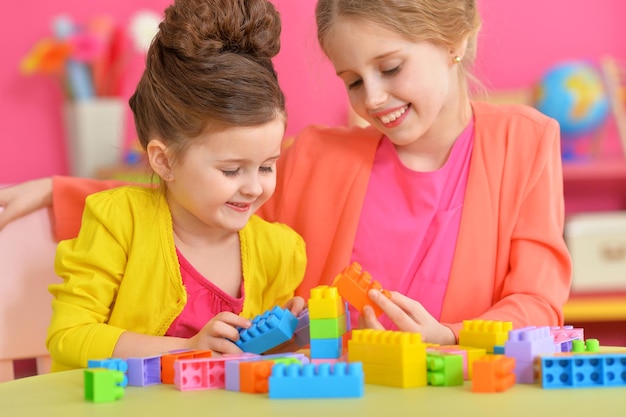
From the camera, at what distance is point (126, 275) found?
129 centimetres

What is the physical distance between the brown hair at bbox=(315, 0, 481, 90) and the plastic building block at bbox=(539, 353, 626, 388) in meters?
0.64

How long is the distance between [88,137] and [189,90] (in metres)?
1.76

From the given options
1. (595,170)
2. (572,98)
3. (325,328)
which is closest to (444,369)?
(325,328)

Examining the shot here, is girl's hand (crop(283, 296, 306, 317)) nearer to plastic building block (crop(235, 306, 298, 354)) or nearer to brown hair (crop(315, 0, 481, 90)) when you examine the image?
plastic building block (crop(235, 306, 298, 354))

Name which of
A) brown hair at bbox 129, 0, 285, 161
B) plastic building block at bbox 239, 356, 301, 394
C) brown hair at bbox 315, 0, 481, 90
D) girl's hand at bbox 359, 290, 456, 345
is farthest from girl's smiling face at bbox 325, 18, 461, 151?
plastic building block at bbox 239, 356, 301, 394

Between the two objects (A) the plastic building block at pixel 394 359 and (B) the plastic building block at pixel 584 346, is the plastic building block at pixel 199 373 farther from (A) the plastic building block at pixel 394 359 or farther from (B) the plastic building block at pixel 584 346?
(B) the plastic building block at pixel 584 346

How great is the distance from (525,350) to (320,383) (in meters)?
0.20

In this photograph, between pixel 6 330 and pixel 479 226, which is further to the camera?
pixel 479 226

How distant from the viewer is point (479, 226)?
57.8 inches

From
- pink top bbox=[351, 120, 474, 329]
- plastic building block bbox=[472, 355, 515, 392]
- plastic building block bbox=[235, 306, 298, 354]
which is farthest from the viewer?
pink top bbox=[351, 120, 474, 329]

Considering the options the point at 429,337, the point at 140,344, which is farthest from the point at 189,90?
the point at 429,337

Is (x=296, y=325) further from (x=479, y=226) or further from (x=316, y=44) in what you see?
(x=316, y=44)

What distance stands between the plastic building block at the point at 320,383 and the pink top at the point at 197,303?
17.6 inches

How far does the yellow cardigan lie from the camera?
1.23 meters
